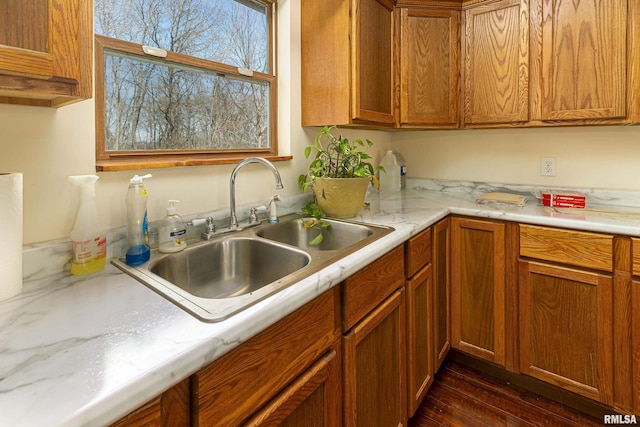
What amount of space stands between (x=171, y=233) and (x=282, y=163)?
0.70 m

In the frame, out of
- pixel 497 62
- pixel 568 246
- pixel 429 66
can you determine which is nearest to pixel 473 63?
pixel 497 62

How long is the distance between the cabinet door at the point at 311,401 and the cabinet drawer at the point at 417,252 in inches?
21.9

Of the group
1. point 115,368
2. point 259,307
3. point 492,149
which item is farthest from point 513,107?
point 115,368

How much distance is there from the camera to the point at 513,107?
1839mm

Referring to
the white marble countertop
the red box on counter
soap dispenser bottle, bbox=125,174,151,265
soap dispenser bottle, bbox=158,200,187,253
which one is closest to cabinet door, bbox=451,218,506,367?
the red box on counter

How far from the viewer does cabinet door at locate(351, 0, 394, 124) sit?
1.58 meters

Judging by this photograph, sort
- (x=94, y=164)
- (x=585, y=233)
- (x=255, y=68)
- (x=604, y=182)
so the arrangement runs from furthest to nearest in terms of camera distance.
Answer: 1. (x=604, y=182)
2. (x=255, y=68)
3. (x=585, y=233)
4. (x=94, y=164)

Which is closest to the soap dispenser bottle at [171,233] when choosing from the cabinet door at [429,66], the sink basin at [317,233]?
the sink basin at [317,233]

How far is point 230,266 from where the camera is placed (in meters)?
1.23

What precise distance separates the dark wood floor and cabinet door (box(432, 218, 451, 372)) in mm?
147

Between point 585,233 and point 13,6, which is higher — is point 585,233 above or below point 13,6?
below

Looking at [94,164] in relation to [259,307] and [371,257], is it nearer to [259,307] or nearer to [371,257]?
[259,307]

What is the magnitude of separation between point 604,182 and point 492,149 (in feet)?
2.03

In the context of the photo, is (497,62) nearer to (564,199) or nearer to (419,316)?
(564,199)
